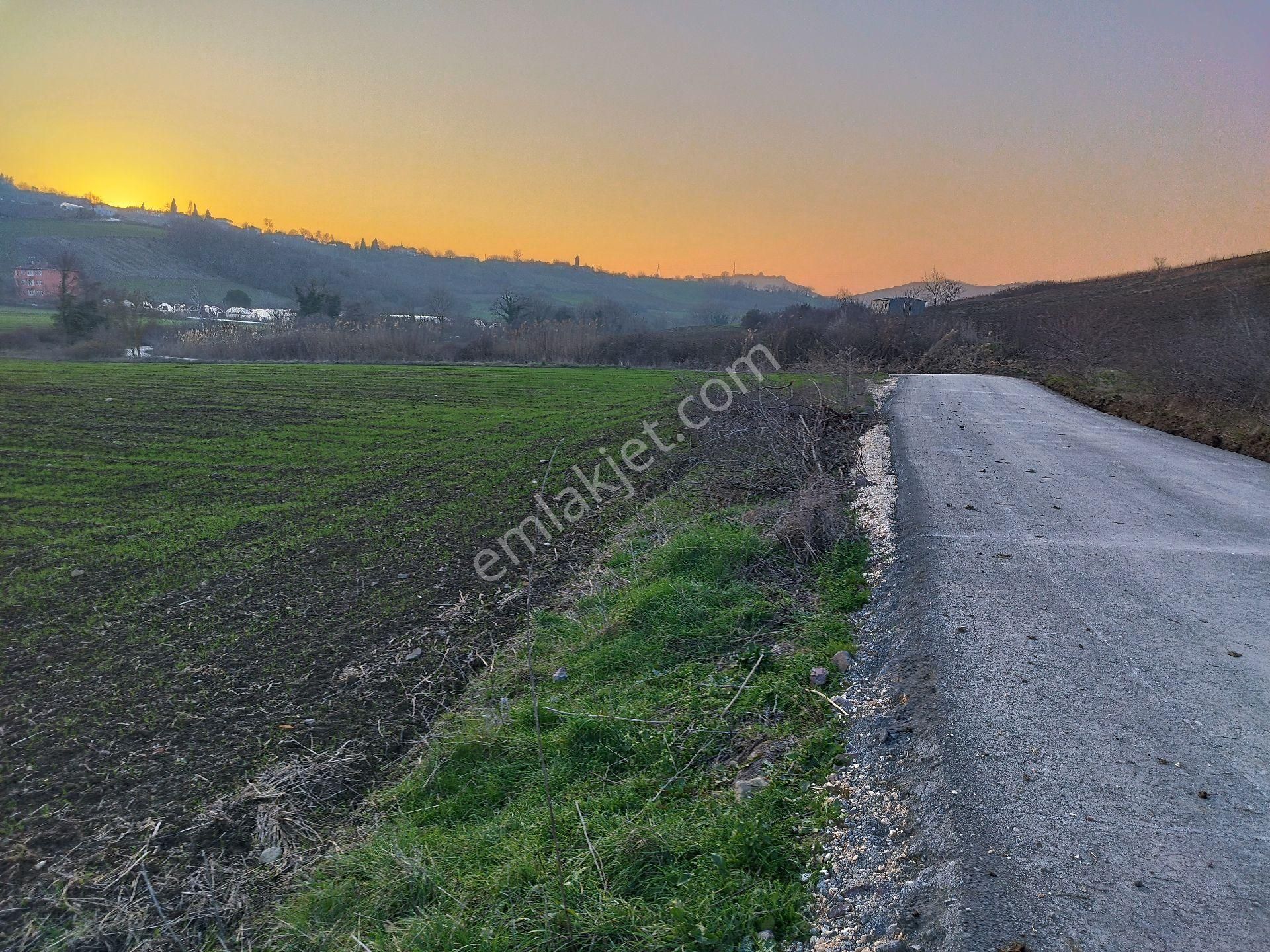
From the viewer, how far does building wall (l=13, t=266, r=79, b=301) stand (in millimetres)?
81938

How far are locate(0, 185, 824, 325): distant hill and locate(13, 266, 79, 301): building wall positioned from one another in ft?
9.76

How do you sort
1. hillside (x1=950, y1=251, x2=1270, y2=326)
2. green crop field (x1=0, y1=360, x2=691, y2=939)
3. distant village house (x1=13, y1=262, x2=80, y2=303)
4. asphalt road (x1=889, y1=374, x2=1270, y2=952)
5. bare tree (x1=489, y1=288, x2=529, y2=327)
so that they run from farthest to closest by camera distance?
distant village house (x1=13, y1=262, x2=80, y2=303) → bare tree (x1=489, y1=288, x2=529, y2=327) → hillside (x1=950, y1=251, x2=1270, y2=326) → green crop field (x1=0, y1=360, x2=691, y2=939) → asphalt road (x1=889, y1=374, x2=1270, y2=952)

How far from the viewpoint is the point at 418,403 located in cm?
2308

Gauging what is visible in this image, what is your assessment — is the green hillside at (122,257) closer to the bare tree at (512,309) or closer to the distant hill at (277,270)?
the distant hill at (277,270)

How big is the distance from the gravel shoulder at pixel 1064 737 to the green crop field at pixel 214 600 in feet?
10.1

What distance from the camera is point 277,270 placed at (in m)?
116

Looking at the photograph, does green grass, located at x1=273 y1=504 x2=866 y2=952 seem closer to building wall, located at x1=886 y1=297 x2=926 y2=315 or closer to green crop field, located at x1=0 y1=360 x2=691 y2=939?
green crop field, located at x1=0 y1=360 x2=691 y2=939

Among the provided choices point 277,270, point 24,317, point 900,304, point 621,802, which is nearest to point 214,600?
point 621,802

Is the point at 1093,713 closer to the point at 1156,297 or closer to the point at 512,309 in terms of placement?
the point at 1156,297

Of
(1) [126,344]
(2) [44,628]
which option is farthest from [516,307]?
(2) [44,628]

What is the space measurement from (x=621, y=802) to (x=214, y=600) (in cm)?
485

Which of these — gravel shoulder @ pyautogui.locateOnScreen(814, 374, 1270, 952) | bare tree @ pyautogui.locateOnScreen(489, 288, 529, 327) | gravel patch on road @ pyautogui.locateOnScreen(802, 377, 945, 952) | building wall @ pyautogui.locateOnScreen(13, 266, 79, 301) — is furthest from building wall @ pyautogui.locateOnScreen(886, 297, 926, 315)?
→ building wall @ pyautogui.locateOnScreen(13, 266, 79, 301)

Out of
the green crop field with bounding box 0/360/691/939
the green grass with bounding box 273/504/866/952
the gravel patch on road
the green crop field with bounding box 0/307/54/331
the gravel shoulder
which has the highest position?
the gravel shoulder

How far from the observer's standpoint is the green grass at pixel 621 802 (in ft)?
9.43
